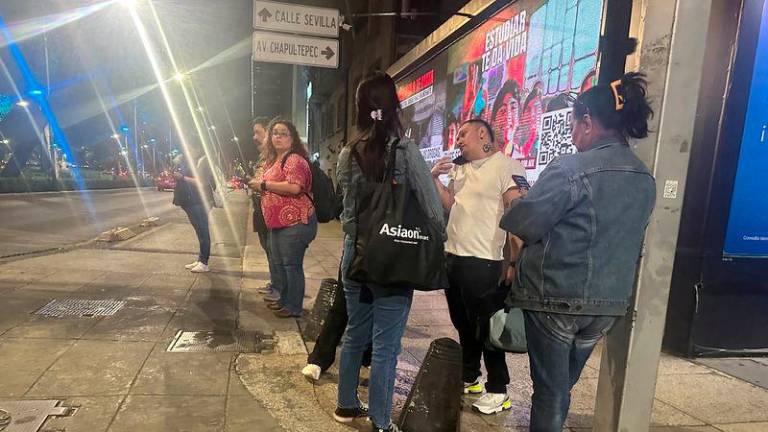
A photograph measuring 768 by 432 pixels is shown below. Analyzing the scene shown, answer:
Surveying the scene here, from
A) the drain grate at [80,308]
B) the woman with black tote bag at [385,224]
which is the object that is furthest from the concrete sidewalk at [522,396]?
the drain grate at [80,308]

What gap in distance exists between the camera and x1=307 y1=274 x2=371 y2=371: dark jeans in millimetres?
3400

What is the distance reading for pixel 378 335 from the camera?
2.58 meters

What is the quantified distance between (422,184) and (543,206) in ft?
2.25

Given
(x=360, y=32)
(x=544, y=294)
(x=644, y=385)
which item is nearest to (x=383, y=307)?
(x=544, y=294)

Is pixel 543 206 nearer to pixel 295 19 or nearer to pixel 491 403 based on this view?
pixel 491 403

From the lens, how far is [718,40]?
4090mm

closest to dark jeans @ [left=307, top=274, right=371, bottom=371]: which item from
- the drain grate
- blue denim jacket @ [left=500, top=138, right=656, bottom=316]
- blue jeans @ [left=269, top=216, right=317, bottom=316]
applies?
blue jeans @ [left=269, top=216, right=317, bottom=316]

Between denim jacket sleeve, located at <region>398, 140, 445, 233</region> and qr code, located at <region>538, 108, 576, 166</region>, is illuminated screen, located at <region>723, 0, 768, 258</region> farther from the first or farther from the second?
denim jacket sleeve, located at <region>398, 140, 445, 233</region>

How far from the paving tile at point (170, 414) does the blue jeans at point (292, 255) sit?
1.70 m

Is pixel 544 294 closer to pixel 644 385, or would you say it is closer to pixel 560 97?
pixel 644 385

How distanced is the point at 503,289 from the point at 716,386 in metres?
2.31

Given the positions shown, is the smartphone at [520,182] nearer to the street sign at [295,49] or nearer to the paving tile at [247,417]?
the paving tile at [247,417]

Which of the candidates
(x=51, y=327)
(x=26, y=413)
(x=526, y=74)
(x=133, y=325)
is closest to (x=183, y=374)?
(x=26, y=413)

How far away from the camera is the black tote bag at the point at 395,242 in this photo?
238 cm
